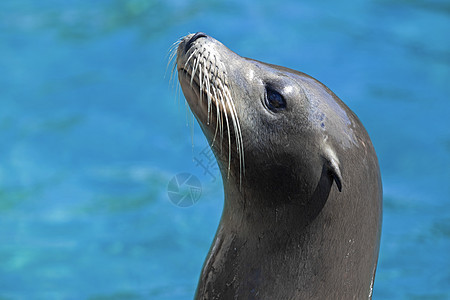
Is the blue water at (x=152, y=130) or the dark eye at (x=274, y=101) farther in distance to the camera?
the blue water at (x=152, y=130)

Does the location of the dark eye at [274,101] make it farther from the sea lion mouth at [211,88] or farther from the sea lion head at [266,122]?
the sea lion mouth at [211,88]

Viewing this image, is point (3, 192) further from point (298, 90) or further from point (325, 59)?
point (298, 90)

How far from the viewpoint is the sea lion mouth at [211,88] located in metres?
3.64

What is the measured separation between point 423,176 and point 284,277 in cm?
430

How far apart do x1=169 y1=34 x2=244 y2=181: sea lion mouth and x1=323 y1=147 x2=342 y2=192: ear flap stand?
1.20 feet

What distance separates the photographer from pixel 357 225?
3.76 meters

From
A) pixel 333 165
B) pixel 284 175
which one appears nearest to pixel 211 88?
pixel 284 175

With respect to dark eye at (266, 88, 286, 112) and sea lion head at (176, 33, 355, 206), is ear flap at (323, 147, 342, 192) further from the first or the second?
dark eye at (266, 88, 286, 112)

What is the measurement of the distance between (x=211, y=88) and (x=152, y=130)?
4.47 meters

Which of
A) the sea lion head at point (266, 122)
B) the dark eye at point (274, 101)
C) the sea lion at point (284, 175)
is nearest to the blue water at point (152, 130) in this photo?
the sea lion at point (284, 175)

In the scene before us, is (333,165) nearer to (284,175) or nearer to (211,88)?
(284,175)

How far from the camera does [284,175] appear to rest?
145 inches

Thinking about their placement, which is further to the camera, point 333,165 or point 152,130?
point 152,130

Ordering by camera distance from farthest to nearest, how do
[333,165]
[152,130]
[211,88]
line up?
[152,130] < [211,88] < [333,165]
